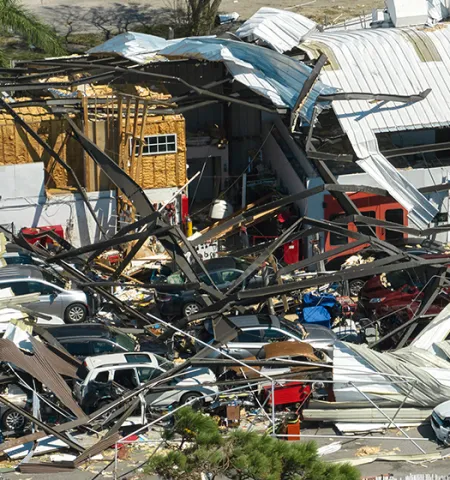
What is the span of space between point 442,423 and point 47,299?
11985 mm

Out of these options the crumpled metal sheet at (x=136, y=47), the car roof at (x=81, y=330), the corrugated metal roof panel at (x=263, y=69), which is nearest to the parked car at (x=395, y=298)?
the corrugated metal roof panel at (x=263, y=69)

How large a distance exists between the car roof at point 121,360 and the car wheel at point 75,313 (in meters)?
4.96

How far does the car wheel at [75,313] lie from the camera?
31312 mm

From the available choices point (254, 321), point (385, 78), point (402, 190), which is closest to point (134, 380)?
point (254, 321)

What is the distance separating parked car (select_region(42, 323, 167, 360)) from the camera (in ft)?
89.5

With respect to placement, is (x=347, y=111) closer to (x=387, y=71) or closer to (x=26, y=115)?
(x=387, y=71)

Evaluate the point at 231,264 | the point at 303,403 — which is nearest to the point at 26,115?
the point at 231,264

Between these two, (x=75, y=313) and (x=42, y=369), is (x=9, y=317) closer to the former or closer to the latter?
(x=75, y=313)

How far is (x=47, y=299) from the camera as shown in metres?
31.1

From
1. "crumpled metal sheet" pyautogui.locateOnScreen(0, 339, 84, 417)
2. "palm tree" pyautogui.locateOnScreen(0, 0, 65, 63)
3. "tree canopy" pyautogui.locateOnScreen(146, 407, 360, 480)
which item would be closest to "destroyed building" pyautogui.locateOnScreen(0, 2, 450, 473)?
"crumpled metal sheet" pyautogui.locateOnScreen(0, 339, 84, 417)

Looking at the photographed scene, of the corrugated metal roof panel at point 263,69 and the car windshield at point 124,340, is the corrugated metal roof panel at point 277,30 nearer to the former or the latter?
the corrugated metal roof panel at point 263,69

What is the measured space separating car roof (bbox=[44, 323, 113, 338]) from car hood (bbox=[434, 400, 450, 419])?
8.34m

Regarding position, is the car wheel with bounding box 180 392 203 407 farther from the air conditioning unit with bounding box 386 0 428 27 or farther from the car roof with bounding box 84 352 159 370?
the air conditioning unit with bounding box 386 0 428 27

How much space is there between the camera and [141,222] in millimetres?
28594
